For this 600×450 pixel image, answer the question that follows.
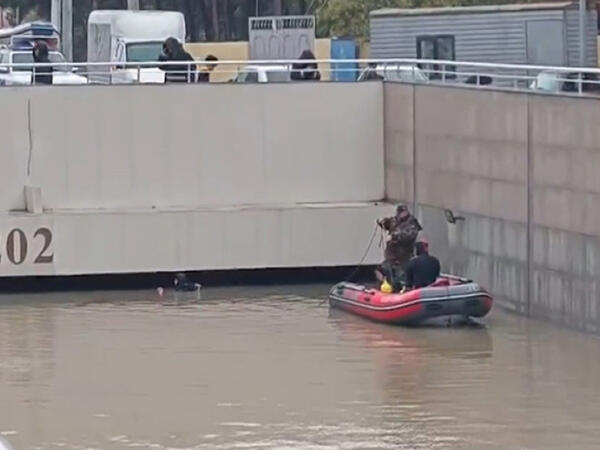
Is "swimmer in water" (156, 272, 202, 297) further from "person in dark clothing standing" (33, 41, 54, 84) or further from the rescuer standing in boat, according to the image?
the rescuer standing in boat

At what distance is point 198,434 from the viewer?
18297mm

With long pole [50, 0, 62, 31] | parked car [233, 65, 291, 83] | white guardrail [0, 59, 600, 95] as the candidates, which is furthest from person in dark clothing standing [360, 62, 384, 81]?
long pole [50, 0, 62, 31]

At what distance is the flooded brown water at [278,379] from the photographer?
18328mm

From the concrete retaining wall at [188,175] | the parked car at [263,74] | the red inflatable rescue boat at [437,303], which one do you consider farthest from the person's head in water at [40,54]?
the red inflatable rescue boat at [437,303]

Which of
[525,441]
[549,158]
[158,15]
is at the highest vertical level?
[158,15]

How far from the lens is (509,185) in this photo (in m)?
27.2

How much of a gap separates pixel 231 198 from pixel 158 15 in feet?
43.5

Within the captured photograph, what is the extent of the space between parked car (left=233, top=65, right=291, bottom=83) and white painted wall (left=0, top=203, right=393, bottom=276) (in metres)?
2.53

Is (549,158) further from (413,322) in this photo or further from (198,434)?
(198,434)

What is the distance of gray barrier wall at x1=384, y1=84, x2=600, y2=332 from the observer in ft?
81.3

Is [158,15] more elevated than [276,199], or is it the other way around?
[158,15]

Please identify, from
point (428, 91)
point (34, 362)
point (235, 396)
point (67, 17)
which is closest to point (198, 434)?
point (235, 396)

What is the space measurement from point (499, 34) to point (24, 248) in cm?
1341

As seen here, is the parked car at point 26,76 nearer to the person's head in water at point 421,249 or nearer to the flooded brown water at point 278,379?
the flooded brown water at point 278,379
